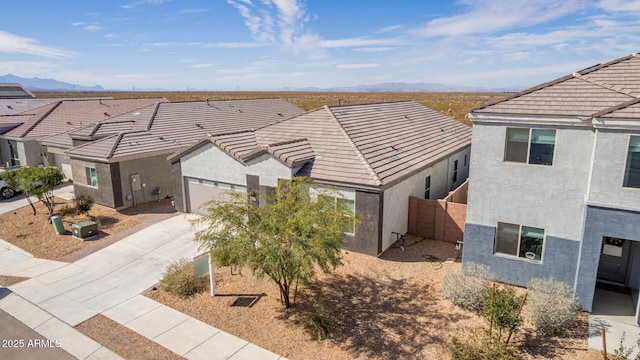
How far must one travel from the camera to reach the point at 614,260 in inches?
507

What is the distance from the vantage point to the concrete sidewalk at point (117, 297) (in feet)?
34.6

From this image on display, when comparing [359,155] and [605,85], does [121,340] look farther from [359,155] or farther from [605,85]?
[605,85]

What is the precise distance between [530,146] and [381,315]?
6892mm

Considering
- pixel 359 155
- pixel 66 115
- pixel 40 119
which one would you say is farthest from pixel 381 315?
pixel 66 115

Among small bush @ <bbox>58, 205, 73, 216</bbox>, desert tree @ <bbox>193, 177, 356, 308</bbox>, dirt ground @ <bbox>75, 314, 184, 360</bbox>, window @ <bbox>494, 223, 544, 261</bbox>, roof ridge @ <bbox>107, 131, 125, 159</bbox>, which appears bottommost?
Answer: dirt ground @ <bbox>75, 314, 184, 360</bbox>

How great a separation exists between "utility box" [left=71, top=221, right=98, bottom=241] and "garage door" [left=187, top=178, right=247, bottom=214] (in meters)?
4.65

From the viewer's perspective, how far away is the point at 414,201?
695 inches

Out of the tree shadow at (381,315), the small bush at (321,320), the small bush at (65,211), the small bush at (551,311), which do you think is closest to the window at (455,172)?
the tree shadow at (381,315)

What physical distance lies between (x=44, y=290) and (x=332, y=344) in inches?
409

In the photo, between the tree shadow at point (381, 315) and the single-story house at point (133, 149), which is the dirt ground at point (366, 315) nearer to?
the tree shadow at point (381, 315)

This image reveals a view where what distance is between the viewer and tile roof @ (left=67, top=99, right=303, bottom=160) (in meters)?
23.0

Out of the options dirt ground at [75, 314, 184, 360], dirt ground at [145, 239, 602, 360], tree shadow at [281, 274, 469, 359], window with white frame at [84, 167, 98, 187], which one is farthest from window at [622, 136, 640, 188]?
window with white frame at [84, 167, 98, 187]

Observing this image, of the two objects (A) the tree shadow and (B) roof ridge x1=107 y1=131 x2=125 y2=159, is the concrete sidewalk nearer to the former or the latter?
(A) the tree shadow

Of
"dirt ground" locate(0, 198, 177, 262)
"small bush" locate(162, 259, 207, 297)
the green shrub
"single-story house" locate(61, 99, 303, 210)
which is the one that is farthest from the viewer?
"single-story house" locate(61, 99, 303, 210)
